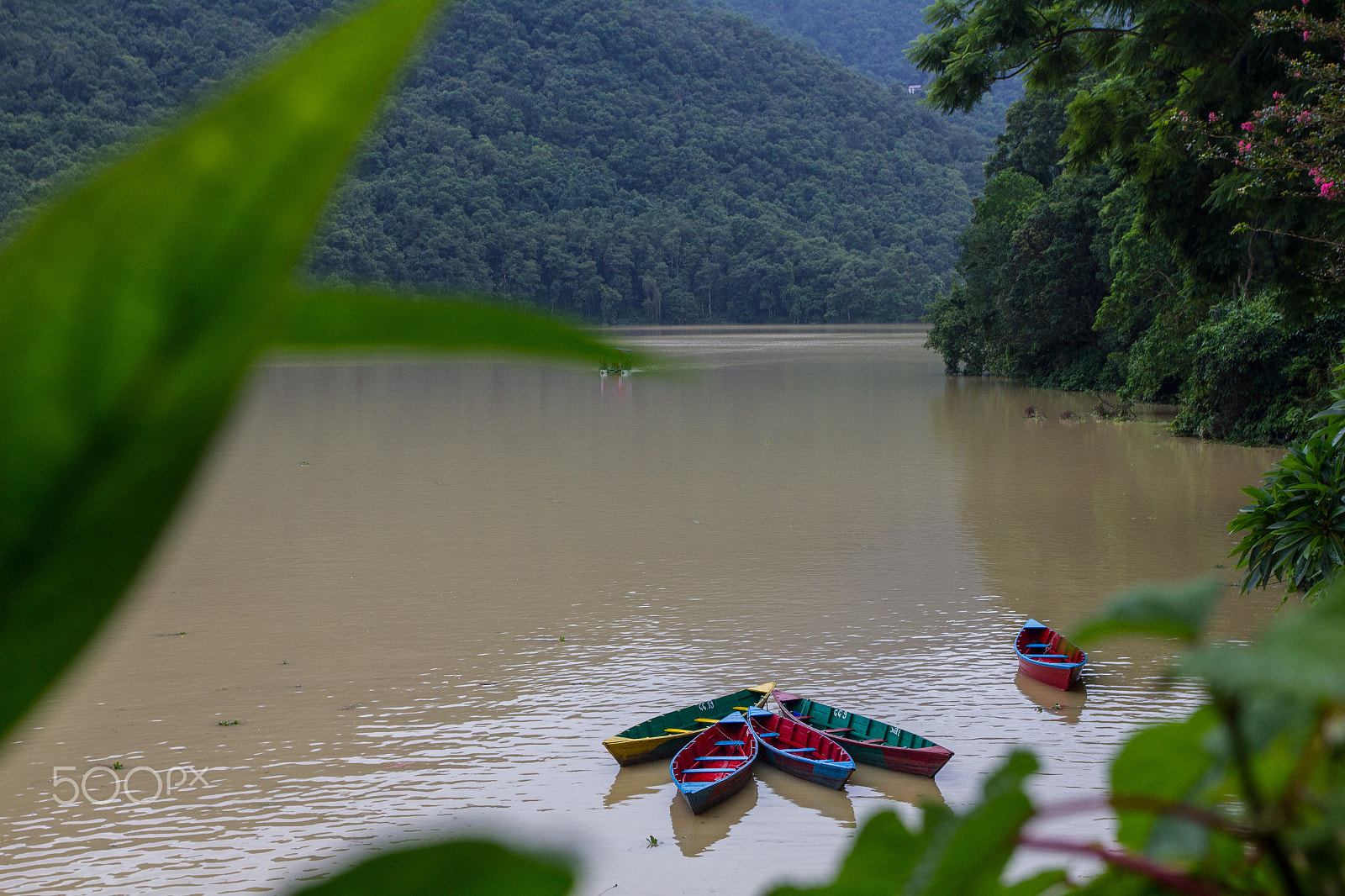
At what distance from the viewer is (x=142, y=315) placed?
0.49 feet

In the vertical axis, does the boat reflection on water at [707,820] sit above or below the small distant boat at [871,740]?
below

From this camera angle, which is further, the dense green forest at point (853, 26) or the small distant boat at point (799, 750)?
the dense green forest at point (853, 26)

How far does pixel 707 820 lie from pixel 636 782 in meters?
0.66

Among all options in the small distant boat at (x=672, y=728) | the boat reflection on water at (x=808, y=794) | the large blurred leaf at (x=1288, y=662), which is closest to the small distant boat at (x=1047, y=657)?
Answer: the boat reflection on water at (x=808, y=794)

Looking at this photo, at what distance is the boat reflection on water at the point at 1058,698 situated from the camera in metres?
7.63

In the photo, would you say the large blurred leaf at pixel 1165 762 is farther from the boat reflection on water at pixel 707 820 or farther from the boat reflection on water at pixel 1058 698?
the boat reflection on water at pixel 1058 698

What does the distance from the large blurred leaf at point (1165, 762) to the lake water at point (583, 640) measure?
99mm

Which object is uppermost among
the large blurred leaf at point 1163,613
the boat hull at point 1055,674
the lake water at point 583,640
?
the large blurred leaf at point 1163,613

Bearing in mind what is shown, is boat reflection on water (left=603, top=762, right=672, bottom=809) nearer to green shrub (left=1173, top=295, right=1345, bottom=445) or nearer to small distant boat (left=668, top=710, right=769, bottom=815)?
small distant boat (left=668, top=710, right=769, bottom=815)

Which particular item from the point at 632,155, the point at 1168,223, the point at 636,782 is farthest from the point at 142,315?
the point at 632,155

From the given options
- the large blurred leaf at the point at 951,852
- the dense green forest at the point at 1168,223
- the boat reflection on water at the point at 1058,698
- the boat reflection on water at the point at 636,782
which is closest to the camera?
the large blurred leaf at the point at 951,852

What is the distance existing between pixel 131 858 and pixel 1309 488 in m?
6.99

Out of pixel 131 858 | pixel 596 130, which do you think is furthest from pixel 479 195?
pixel 131 858

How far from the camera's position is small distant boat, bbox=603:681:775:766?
22.9 feet
